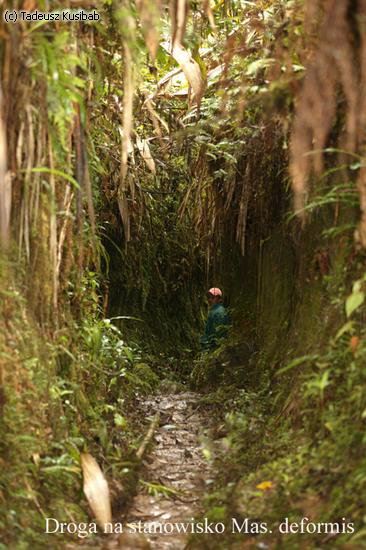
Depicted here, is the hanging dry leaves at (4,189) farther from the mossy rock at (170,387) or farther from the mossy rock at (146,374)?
the mossy rock at (170,387)

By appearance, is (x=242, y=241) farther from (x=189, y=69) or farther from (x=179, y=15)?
(x=179, y=15)

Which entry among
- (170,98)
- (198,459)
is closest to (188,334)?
(170,98)

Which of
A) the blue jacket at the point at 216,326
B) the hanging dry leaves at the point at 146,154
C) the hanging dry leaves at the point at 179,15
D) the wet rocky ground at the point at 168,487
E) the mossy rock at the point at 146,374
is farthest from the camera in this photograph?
the blue jacket at the point at 216,326

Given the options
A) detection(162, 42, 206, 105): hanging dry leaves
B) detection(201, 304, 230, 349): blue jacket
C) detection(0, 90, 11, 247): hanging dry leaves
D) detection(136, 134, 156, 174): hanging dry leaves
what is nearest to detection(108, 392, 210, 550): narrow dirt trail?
detection(201, 304, 230, 349): blue jacket

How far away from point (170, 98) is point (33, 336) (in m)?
4.20

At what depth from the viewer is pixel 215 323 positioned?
689 centimetres

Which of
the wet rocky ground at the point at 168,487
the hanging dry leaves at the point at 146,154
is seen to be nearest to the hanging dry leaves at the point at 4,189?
the wet rocky ground at the point at 168,487

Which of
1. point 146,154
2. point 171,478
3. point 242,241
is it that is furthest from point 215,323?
point 171,478

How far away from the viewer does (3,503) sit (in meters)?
2.67

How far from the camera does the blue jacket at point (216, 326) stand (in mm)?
6812

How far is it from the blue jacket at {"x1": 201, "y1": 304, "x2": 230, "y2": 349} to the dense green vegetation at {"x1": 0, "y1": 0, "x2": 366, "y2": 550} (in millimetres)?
1129

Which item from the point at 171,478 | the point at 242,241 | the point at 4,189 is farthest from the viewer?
the point at 242,241

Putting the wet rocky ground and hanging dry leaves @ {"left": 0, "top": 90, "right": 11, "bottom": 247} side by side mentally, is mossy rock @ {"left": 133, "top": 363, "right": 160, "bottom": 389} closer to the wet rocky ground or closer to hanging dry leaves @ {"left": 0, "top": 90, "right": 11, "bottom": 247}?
the wet rocky ground

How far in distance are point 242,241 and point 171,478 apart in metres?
2.40
